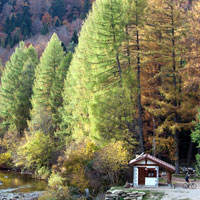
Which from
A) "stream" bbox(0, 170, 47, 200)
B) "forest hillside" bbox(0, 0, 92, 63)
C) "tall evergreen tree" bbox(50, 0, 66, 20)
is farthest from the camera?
"tall evergreen tree" bbox(50, 0, 66, 20)

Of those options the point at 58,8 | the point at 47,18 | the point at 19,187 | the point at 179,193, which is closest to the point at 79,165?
the point at 19,187

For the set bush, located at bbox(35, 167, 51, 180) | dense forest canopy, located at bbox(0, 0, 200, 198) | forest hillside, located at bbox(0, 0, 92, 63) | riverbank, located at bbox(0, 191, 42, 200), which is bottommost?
riverbank, located at bbox(0, 191, 42, 200)

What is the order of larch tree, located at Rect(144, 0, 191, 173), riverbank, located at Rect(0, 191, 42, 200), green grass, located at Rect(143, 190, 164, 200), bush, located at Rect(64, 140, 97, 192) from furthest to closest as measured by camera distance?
larch tree, located at Rect(144, 0, 191, 173) < bush, located at Rect(64, 140, 97, 192) < riverbank, located at Rect(0, 191, 42, 200) < green grass, located at Rect(143, 190, 164, 200)

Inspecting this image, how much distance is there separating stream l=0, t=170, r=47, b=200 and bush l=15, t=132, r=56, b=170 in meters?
1.65

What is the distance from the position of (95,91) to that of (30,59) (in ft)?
74.6

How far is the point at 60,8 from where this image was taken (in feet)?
378

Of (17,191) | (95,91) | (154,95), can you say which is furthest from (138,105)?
(17,191)

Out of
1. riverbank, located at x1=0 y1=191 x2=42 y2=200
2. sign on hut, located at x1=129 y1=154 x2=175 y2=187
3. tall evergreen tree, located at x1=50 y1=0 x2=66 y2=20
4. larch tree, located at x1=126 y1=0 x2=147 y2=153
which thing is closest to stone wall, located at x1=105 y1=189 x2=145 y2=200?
sign on hut, located at x1=129 y1=154 x2=175 y2=187

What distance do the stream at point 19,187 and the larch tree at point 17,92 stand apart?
11422 mm

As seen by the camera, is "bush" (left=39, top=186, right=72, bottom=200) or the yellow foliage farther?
the yellow foliage

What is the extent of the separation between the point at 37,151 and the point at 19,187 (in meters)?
6.62

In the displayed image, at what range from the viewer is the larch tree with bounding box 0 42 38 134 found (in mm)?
43031

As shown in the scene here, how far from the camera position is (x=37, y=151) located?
32188 mm

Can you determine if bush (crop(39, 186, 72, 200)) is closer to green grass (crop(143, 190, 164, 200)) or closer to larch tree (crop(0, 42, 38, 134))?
green grass (crop(143, 190, 164, 200))
